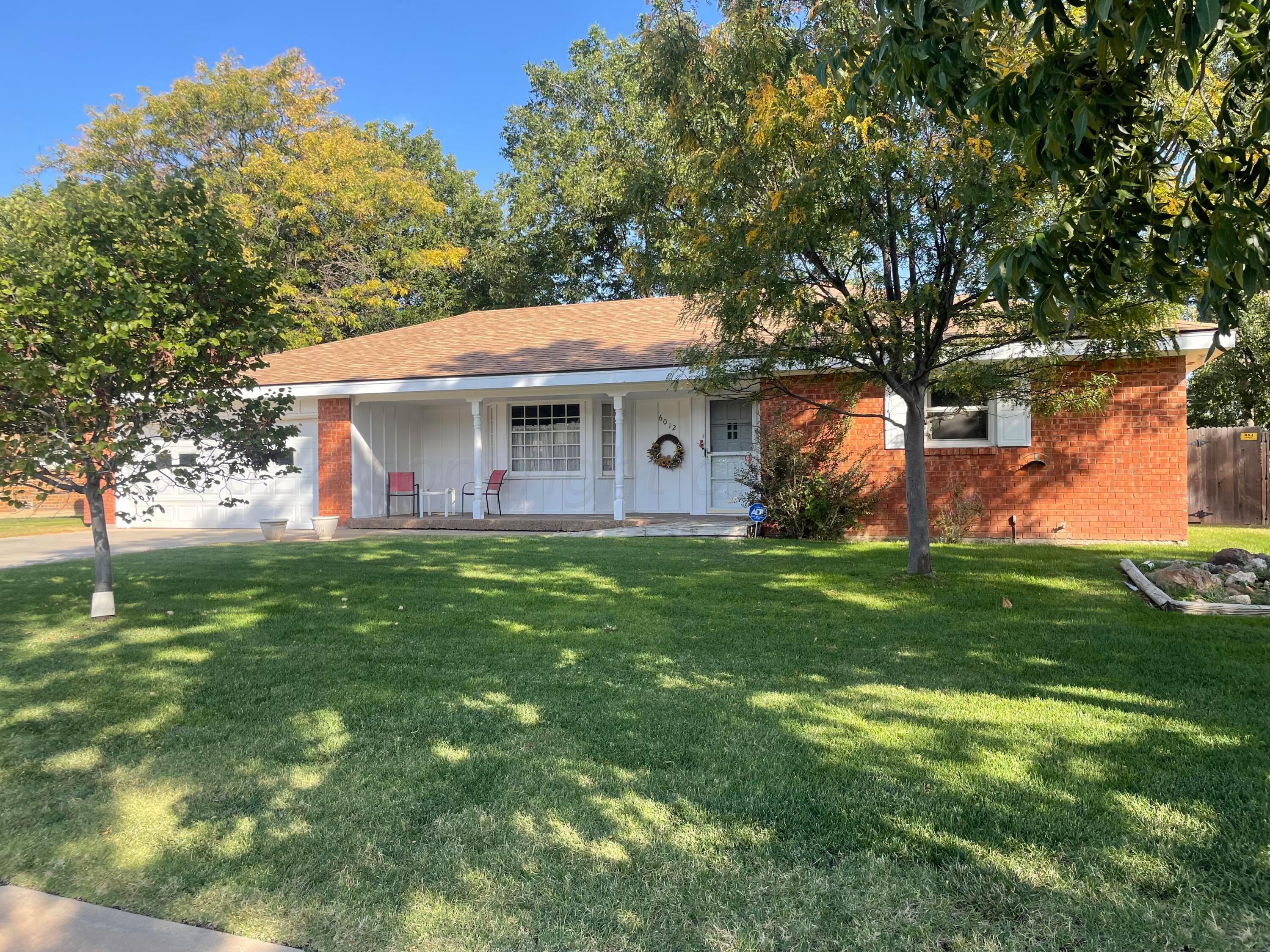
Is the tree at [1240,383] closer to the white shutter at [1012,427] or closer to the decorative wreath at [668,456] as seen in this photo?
the white shutter at [1012,427]

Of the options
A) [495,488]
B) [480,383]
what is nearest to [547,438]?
[495,488]

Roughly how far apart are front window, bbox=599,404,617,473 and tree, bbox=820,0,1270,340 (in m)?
12.3

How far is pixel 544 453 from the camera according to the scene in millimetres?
16266

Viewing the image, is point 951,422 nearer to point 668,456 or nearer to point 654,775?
point 668,456

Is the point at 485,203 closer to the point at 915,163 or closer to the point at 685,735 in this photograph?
the point at 915,163

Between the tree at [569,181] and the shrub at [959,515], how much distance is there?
1430 cm

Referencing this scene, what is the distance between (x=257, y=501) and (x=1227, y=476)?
60.3 ft

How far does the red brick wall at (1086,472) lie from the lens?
457 inches

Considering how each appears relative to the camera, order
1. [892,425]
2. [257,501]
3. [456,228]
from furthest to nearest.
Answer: [456,228] → [257,501] → [892,425]

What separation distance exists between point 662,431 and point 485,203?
19.3m

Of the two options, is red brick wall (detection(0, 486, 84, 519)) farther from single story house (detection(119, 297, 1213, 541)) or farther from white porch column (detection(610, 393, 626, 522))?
white porch column (detection(610, 393, 626, 522))

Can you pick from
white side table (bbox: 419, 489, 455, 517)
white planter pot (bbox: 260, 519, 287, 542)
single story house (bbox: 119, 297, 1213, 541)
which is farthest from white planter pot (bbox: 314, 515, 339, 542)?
white side table (bbox: 419, 489, 455, 517)

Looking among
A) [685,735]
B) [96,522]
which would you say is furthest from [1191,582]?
[96,522]

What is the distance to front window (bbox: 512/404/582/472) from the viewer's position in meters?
16.0
